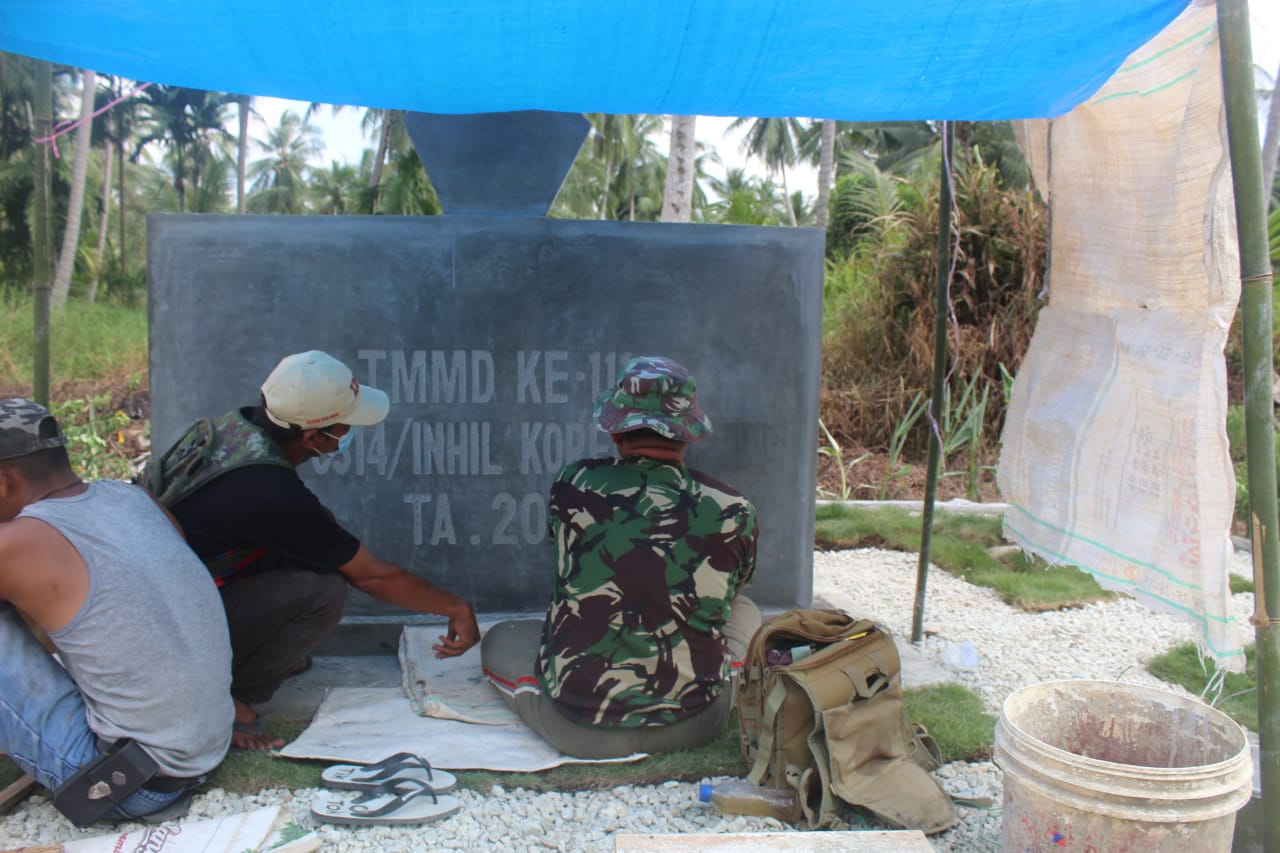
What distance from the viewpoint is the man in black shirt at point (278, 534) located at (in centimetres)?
310

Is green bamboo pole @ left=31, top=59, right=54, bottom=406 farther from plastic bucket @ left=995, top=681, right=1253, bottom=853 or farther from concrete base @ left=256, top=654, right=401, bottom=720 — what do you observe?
plastic bucket @ left=995, top=681, right=1253, bottom=853

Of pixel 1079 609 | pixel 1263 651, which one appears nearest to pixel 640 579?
pixel 1263 651

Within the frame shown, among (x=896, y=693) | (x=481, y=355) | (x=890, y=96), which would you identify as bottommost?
(x=896, y=693)

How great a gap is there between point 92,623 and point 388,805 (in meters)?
0.92

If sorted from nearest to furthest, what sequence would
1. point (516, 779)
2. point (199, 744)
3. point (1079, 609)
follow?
point (199, 744)
point (516, 779)
point (1079, 609)

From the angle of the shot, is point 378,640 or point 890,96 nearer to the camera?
point 890,96

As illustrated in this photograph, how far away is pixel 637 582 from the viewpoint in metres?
3.00

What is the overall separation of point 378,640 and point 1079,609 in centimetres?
352

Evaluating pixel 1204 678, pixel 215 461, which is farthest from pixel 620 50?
pixel 1204 678

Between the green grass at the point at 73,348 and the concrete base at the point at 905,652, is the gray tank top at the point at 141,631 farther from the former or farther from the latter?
the green grass at the point at 73,348

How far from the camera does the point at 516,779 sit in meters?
3.10

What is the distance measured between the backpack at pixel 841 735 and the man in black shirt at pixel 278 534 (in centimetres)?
108

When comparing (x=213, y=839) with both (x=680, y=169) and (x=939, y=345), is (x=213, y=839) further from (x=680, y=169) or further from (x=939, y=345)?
(x=680, y=169)

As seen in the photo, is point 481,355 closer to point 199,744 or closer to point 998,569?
point 199,744
